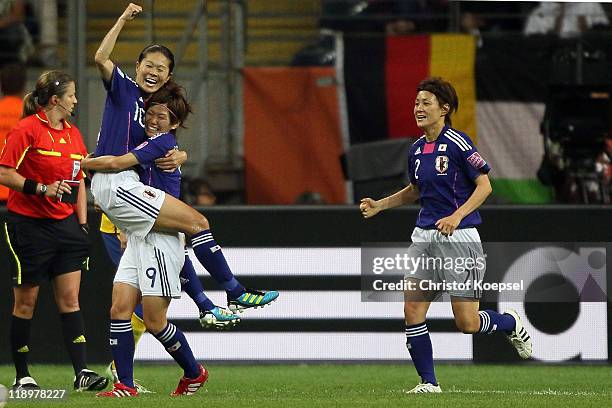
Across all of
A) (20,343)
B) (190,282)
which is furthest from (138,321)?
(20,343)

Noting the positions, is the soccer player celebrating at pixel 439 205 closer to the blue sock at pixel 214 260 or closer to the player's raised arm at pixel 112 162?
the blue sock at pixel 214 260

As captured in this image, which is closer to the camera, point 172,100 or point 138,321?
point 172,100

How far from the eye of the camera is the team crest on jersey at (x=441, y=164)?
823cm

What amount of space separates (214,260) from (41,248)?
1.45 meters

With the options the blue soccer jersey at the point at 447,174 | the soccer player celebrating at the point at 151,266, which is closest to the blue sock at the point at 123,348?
the soccer player celebrating at the point at 151,266

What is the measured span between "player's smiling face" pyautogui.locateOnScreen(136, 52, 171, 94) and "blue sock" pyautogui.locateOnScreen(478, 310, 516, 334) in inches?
100

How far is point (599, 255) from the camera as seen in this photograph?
35.9 ft

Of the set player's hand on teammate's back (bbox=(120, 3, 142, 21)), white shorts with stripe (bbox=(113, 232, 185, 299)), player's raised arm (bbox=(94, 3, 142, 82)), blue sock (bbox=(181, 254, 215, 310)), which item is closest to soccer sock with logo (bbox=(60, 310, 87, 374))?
blue sock (bbox=(181, 254, 215, 310))

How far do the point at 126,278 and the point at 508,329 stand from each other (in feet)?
8.49

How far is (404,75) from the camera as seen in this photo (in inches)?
475

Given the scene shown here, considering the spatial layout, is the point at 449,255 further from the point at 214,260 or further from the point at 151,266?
the point at 151,266

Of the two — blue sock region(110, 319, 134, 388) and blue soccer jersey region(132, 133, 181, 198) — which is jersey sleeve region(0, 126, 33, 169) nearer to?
blue soccer jersey region(132, 133, 181, 198)

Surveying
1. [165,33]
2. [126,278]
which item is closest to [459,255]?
[126,278]

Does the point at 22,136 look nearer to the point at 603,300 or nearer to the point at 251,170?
the point at 251,170
